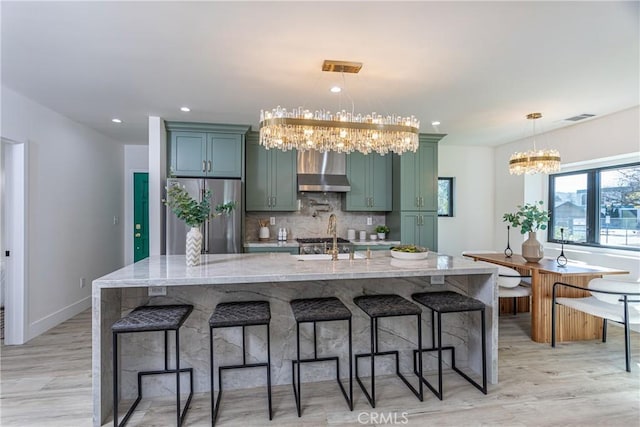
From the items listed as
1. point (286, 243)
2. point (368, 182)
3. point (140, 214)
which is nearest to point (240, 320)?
point (286, 243)

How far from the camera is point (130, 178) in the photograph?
5844 millimetres

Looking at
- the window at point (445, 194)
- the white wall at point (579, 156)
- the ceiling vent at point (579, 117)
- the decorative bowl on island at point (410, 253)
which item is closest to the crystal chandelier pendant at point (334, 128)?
the decorative bowl on island at point (410, 253)

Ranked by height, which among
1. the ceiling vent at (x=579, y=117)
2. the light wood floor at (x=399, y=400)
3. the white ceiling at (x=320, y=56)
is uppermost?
the white ceiling at (x=320, y=56)

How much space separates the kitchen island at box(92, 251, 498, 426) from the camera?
7.13 ft

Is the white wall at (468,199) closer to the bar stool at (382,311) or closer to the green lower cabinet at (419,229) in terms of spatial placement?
the green lower cabinet at (419,229)

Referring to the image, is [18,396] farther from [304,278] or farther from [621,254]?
[621,254]

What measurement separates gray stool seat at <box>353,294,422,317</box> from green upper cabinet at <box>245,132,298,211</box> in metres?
2.71

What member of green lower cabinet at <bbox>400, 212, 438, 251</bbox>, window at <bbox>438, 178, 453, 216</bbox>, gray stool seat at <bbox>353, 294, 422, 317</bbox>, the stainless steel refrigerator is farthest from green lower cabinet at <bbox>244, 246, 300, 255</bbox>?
window at <bbox>438, 178, 453, 216</bbox>

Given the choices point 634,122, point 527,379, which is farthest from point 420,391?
point 634,122

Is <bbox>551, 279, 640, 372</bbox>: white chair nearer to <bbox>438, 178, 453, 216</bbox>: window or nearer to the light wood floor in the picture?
the light wood floor

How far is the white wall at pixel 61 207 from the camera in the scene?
11.7ft

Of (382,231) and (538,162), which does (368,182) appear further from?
(538,162)

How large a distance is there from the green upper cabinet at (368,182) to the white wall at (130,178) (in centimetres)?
366

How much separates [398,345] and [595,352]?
6.69 feet
